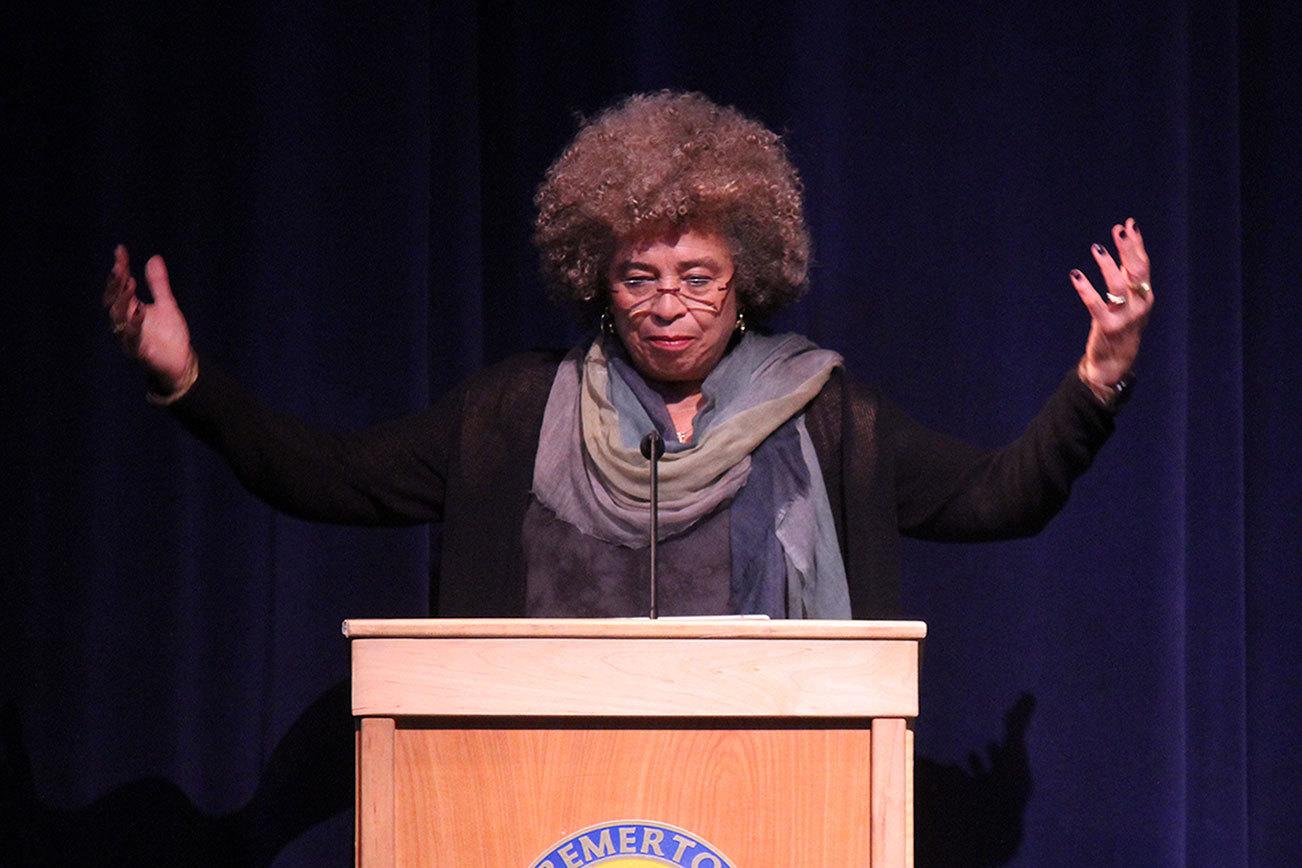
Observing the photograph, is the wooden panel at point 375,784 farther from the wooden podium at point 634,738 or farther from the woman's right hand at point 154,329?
the woman's right hand at point 154,329

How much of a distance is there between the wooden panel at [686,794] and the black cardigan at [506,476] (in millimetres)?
619

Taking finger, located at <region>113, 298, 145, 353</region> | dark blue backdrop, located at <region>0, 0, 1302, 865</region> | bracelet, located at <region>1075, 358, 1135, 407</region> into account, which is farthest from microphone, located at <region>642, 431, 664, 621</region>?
dark blue backdrop, located at <region>0, 0, 1302, 865</region>

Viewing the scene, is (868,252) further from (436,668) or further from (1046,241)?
(436,668)

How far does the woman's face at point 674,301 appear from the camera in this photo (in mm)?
2166

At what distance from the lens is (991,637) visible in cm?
262

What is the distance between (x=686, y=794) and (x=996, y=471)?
805 mm

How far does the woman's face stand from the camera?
217cm

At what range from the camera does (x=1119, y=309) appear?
1.88 metres

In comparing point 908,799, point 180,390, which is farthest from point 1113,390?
point 180,390

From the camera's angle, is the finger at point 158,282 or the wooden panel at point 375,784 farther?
the finger at point 158,282

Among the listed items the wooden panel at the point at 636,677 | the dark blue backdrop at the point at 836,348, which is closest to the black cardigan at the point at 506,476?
the dark blue backdrop at the point at 836,348

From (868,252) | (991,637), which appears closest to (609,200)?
(868,252)

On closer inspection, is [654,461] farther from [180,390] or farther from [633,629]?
[180,390]

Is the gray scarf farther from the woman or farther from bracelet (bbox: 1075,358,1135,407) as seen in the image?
bracelet (bbox: 1075,358,1135,407)
